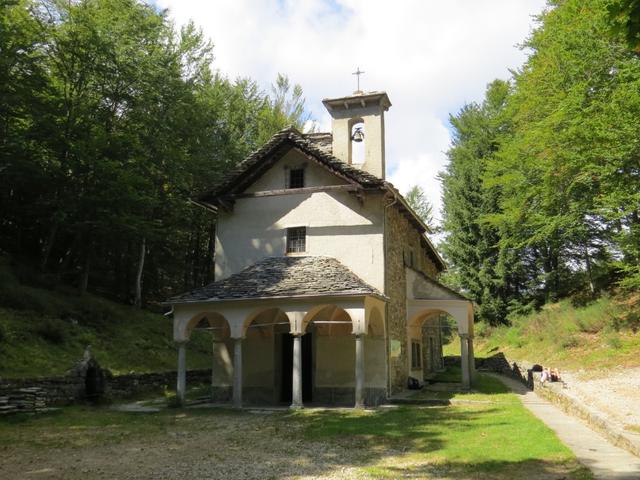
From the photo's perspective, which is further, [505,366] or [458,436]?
[505,366]

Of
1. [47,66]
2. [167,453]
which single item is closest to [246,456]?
[167,453]

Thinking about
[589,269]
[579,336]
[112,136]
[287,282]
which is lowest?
[579,336]

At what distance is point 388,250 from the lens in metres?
19.3

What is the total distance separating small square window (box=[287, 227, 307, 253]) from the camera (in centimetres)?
1962

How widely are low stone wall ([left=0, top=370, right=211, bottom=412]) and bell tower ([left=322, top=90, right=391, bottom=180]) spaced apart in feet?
35.6

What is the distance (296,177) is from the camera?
19.9 meters

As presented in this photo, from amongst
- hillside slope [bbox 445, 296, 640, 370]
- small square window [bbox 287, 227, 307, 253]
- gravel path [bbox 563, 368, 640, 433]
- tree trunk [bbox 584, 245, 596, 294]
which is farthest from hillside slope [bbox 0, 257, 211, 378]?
tree trunk [bbox 584, 245, 596, 294]

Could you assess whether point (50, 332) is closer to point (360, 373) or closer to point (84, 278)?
point (84, 278)

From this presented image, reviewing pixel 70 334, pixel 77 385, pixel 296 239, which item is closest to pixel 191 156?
pixel 70 334

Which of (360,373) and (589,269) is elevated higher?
(589,269)

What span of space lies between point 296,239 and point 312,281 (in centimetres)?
302

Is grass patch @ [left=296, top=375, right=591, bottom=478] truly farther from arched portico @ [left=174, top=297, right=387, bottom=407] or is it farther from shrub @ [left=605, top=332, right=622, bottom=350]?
shrub @ [left=605, top=332, right=622, bottom=350]

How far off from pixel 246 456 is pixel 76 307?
1804 cm

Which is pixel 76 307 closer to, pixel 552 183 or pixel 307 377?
pixel 307 377
